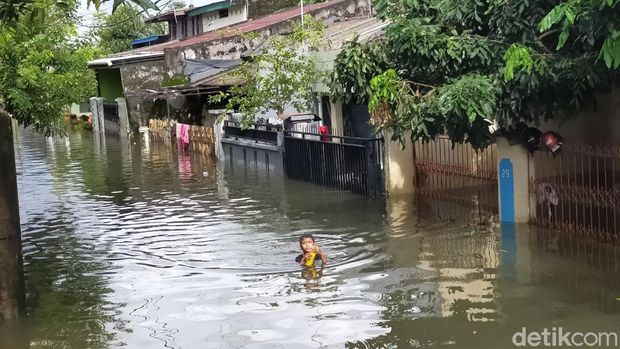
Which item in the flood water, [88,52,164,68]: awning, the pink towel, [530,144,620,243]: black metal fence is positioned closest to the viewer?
the flood water

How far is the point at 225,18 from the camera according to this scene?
148 feet

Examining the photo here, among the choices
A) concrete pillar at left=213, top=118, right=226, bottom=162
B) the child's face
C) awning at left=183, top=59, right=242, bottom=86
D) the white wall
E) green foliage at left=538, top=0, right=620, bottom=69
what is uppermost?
the white wall

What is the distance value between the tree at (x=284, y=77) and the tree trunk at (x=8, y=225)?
1520 cm

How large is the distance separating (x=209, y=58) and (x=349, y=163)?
2007 cm

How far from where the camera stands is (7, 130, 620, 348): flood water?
852cm

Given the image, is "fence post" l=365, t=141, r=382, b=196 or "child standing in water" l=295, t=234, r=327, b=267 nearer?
"child standing in water" l=295, t=234, r=327, b=267

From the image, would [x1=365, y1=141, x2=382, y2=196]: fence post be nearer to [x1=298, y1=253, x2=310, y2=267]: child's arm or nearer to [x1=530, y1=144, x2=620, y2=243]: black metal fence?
[x1=530, y1=144, x2=620, y2=243]: black metal fence

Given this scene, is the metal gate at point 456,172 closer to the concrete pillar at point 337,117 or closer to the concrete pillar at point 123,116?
the concrete pillar at point 337,117

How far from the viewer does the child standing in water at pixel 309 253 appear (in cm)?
1119

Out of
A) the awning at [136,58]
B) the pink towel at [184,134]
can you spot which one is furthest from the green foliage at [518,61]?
the awning at [136,58]

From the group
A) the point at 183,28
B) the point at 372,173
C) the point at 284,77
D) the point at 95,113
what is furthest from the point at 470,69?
the point at 183,28

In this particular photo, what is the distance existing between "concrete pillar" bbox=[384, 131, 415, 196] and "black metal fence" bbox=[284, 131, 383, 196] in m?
0.27

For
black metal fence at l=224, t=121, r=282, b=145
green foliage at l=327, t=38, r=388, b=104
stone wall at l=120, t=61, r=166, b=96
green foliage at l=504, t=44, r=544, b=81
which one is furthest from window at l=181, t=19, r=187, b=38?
green foliage at l=504, t=44, r=544, b=81

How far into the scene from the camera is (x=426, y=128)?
11.9 meters
